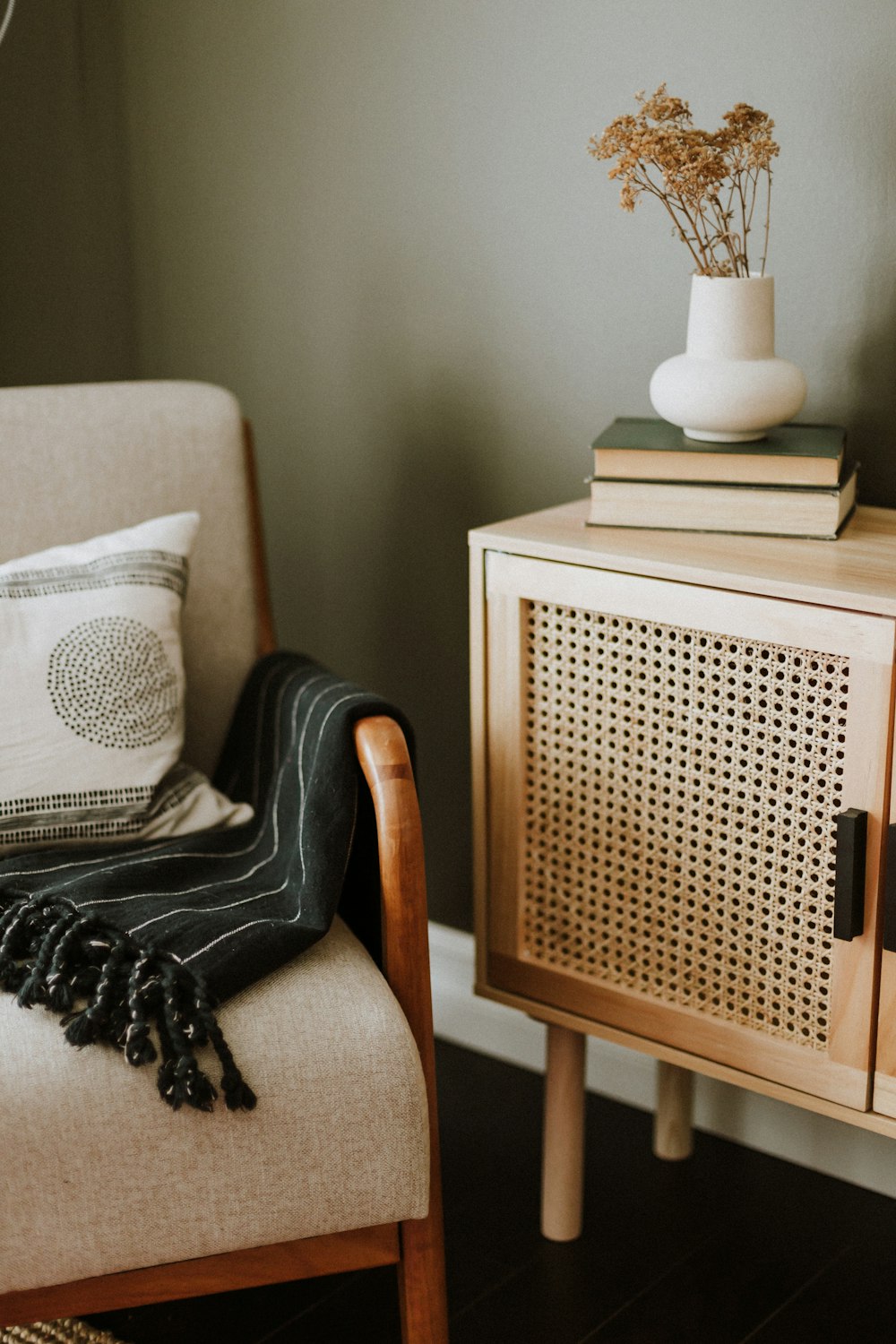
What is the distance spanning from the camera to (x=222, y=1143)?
3.36ft

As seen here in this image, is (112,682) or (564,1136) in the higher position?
(112,682)

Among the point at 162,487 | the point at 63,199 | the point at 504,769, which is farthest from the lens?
the point at 63,199

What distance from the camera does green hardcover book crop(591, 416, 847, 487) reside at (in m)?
1.23

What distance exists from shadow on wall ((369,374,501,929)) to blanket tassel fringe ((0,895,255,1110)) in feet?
2.47

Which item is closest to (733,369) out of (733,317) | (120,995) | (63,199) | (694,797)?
(733,317)

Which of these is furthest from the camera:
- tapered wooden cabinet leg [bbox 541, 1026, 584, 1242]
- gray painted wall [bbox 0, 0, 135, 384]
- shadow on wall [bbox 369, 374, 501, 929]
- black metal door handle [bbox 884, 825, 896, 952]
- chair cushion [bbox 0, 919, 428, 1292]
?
gray painted wall [bbox 0, 0, 135, 384]

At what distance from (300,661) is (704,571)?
1.61 ft

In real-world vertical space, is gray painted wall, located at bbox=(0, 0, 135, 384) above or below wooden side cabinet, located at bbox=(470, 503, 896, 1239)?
above

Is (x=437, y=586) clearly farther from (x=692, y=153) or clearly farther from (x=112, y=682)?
(x=692, y=153)

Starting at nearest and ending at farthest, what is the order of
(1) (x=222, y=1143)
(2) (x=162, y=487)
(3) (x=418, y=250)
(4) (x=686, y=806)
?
(1) (x=222, y=1143) < (4) (x=686, y=806) < (2) (x=162, y=487) < (3) (x=418, y=250)

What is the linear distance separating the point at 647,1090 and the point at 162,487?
3.15ft

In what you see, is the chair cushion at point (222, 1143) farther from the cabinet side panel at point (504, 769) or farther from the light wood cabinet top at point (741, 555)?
the light wood cabinet top at point (741, 555)

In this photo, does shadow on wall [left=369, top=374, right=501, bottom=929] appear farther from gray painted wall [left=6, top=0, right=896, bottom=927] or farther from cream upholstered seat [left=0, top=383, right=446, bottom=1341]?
cream upholstered seat [left=0, top=383, right=446, bottom=1341]

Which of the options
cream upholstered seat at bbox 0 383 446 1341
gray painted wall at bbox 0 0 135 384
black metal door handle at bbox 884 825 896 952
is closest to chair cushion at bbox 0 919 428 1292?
cream upholstered seat at bbox 0 383 446 1341
